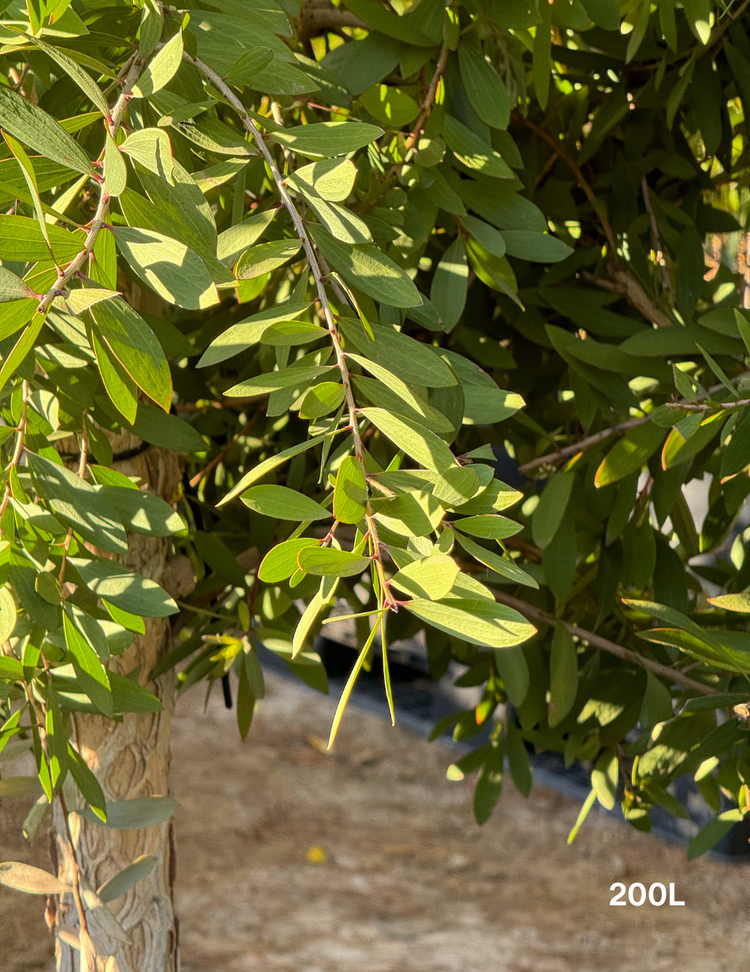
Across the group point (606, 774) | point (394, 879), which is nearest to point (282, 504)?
point (606, 774)

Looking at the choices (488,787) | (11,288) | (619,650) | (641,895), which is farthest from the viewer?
(641,895)

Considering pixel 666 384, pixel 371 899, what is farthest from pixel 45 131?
pixel 371 899

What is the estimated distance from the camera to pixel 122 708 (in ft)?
1.21

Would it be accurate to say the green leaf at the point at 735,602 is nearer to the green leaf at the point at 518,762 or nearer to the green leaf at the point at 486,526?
the green leaf at the point at 486,526

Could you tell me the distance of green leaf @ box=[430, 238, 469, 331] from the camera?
1.23 ft

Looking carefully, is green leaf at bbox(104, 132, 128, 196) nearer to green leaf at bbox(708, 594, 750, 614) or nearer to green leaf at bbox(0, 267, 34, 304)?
green leaf at bbox(0, 267, 34, 304)

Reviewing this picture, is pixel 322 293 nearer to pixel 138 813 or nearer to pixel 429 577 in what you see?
pixel 429 577

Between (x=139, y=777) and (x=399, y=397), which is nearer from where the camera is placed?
(x=399, y=397)

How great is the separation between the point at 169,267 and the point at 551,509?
0.30 meters

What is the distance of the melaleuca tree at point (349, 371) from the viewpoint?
23cm

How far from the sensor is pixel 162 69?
220 millimetres

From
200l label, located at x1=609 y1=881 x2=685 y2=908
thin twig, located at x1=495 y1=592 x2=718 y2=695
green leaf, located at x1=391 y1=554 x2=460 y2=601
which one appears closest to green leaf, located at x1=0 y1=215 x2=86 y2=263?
green leaf, located at x1=391 y1=554 x2=460 y2=601

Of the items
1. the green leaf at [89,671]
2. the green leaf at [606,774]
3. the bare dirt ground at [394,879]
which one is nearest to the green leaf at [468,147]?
the green leaf at [89,671]

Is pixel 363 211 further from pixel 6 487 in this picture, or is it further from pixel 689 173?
pixel 689 173
